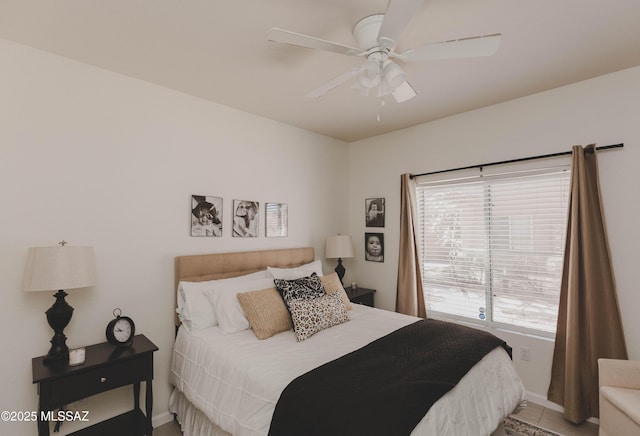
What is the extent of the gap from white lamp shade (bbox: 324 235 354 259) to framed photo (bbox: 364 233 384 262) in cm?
37

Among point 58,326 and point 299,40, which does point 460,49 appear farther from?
point 58,326

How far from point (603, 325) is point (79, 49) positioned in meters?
4.26

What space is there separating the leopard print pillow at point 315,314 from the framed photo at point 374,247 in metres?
1.47

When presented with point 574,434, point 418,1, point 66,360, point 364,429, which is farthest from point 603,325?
point 66,360

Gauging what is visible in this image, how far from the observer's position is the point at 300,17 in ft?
5.87

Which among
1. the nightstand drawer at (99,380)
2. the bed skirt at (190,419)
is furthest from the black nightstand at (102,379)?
the bed skirt at (190,419)

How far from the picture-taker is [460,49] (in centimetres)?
161

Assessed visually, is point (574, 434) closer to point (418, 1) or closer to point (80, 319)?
point (418, 1)

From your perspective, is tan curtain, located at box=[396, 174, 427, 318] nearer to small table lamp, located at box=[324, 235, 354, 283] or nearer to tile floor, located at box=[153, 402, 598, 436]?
small table lamp, located at box=[324, 235, 354, 283]

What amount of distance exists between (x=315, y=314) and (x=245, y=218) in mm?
1285

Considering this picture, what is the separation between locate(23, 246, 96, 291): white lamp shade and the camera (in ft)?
6.04

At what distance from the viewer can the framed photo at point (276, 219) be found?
11.2 ft

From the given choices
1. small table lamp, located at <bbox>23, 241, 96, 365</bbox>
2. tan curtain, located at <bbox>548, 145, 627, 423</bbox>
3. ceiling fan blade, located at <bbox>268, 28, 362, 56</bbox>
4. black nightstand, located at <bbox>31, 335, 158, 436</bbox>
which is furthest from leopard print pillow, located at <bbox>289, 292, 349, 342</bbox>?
tan curtain, located at <bbox>548, 145, 627, 423</bbox>

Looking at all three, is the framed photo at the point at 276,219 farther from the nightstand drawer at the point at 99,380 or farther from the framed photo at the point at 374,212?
the nightstand drawer at the point at 99,380
